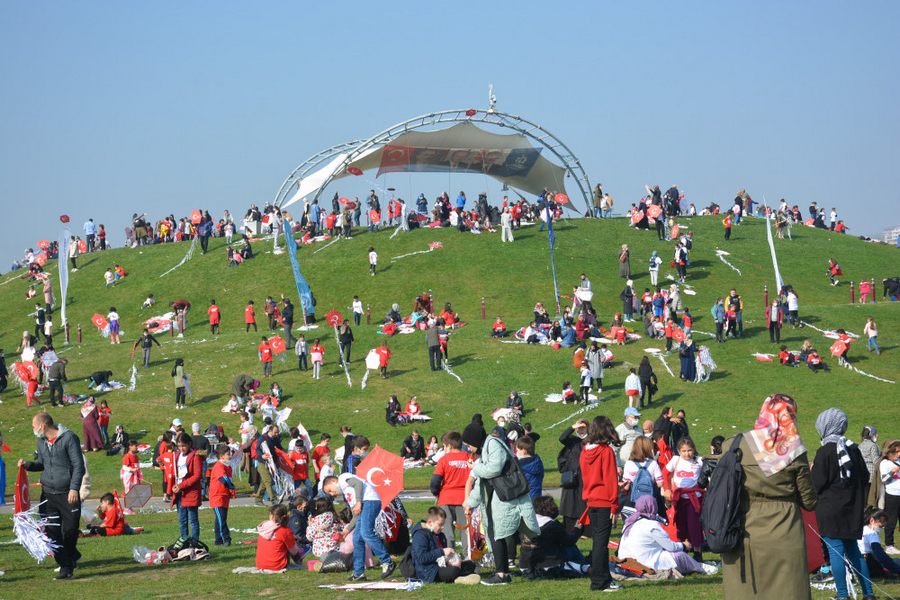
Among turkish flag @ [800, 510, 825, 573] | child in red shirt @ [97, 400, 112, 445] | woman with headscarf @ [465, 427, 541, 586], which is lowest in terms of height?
turkish flag @ [800, 510, 825, 573]

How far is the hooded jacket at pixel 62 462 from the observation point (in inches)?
512

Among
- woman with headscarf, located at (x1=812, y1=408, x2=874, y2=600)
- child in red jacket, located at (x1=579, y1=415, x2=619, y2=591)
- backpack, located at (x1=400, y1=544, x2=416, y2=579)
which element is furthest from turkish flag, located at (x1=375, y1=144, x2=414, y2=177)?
woman with headscarf, located at (x1=812, y1=408, x2=874, y2=600)

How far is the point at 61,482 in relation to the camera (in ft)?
42.8

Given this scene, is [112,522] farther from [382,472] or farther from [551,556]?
[551,556]

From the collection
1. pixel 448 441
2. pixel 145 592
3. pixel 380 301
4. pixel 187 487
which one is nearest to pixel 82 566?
pixel 187 487

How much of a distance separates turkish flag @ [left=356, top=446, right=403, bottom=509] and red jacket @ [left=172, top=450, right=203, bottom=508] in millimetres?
3551

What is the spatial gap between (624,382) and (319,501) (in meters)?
21.6

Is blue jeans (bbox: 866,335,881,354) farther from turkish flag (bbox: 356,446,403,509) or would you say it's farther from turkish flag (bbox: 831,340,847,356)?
turkish flag (bbox: 356,446,403,509)

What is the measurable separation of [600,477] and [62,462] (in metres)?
6.66

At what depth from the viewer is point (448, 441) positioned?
42.7 ft

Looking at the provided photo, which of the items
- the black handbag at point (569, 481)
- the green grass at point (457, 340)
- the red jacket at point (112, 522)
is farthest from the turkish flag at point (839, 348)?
the red jacket at point (112, 522)

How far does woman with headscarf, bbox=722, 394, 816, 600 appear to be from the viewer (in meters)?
8.22

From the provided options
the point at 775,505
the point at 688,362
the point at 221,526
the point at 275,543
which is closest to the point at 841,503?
the point at 775,505

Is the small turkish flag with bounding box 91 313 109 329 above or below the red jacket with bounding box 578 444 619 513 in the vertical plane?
above
